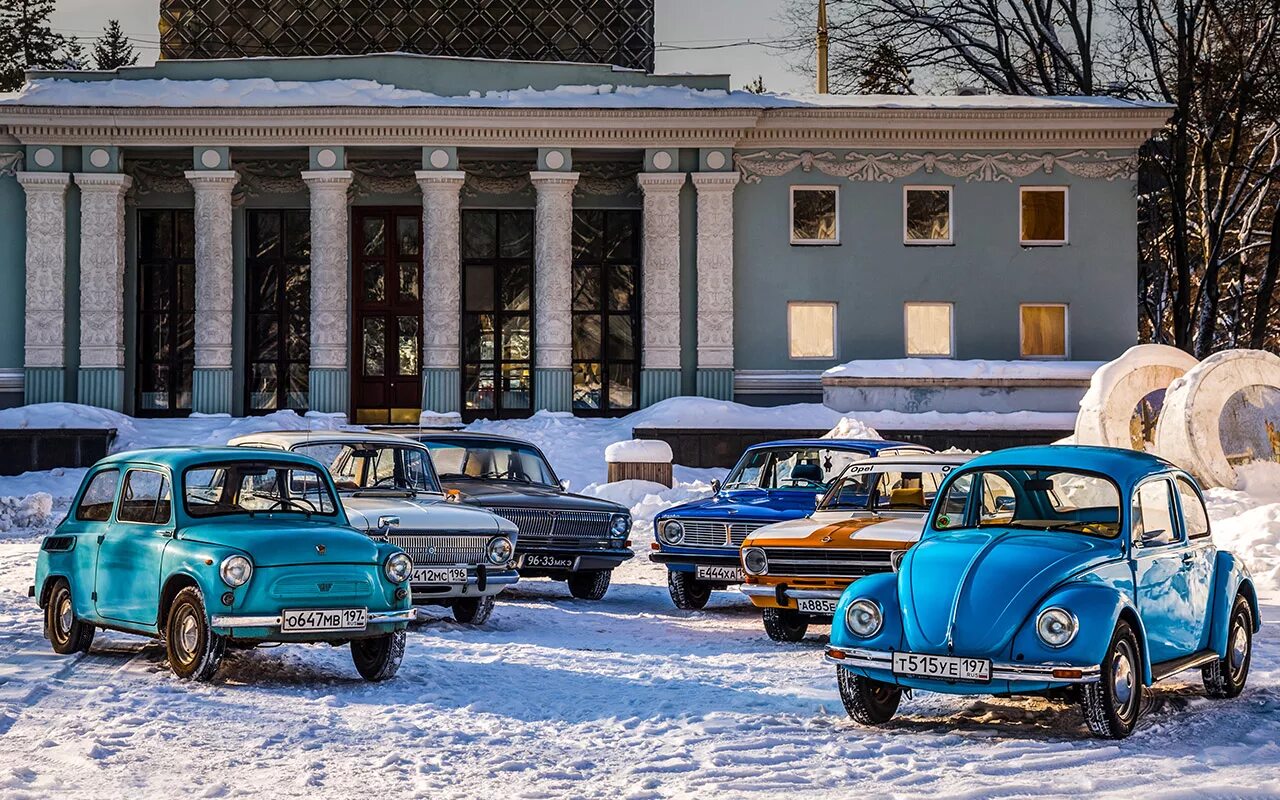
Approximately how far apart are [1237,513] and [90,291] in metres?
24.9

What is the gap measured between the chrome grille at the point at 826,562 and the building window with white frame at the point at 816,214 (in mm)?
25272

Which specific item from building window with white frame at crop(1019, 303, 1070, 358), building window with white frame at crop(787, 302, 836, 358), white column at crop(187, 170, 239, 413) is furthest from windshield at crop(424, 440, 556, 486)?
building window with white frame at crop(1019, 303, 1070, 358)

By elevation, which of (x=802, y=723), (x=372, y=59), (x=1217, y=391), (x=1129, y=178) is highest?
(x=372, y=59)

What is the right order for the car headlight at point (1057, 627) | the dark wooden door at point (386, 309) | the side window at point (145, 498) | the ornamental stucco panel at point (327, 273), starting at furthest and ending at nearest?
the dark wooden door at point (386, 309), the ornamental stucco panel at point (327, 273), the side window at point (145, 498), the car headlight at point (1057, 627)

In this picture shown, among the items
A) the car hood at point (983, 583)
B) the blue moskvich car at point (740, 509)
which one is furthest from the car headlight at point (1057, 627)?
the blue moskvich car at point (740, 509)

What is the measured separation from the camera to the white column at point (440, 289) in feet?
120

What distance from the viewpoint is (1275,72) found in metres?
40.8

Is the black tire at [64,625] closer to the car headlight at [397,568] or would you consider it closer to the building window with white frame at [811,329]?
the car headlight at [397,568]

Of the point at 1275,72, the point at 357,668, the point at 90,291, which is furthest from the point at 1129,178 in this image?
the point at 357,668

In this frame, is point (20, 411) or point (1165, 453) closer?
point (1165, 453)

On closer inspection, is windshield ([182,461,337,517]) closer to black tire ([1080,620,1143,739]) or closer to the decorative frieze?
black tire ([1080,620,1143,739])

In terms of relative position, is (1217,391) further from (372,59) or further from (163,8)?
(163,8)

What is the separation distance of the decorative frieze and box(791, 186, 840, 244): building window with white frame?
17.7 inches

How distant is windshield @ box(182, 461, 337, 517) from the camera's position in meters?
11.7
